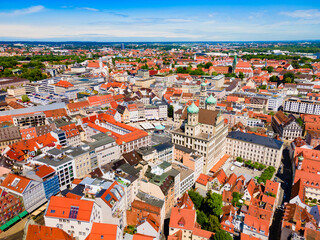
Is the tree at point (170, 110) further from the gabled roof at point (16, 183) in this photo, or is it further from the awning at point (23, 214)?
A: the awning at point (23, 214)

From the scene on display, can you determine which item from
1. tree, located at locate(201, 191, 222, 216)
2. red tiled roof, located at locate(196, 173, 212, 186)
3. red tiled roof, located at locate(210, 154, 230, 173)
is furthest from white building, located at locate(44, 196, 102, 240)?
red tiled roof, located at locate(210, 154, 230, 173)

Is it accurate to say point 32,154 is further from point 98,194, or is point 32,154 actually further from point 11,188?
point 98,194

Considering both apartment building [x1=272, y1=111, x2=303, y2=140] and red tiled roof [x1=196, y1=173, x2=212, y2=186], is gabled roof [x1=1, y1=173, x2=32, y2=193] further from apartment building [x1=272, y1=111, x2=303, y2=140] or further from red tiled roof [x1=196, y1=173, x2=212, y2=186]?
apartment building [x1=272, y1=111, x2=303, y2=140]

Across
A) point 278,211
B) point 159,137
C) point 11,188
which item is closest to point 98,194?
point 11,188

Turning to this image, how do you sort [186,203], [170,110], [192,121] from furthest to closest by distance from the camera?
[170,110]
[192,121]
[186,203]

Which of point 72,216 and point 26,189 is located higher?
point 72,216

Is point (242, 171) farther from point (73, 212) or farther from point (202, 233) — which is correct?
point (73, 212)

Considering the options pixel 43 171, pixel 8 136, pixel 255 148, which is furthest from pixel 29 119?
pixel 255 148

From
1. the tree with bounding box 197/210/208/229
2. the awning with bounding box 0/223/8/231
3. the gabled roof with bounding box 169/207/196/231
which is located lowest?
the tree with bounding box 197/210/208/229
